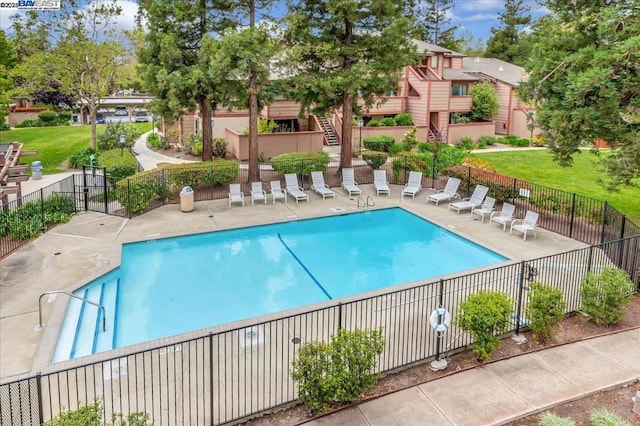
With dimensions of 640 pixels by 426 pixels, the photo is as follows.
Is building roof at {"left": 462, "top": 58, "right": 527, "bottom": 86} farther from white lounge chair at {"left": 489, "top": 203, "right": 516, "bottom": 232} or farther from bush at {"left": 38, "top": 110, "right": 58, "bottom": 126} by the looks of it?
bush at {"left": 38, "top": 110, "right": 58, "bottom": 126}

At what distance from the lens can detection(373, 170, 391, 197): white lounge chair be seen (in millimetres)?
20516

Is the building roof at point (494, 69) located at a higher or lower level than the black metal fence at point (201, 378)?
higher

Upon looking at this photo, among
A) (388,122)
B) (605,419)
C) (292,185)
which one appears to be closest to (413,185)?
(292,185)

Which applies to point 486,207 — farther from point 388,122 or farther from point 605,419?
point 388,122

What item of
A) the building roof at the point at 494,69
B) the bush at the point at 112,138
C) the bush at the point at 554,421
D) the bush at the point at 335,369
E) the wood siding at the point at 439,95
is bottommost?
the bush at the point at 554,421

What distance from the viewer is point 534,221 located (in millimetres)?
14906

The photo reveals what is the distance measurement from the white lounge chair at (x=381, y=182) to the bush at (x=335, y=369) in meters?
13.8

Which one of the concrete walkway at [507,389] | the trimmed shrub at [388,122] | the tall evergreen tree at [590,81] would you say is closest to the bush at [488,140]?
the trimmed shrub at [388,122]

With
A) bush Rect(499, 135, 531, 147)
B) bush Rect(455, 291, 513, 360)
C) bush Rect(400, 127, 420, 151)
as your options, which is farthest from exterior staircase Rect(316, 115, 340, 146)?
bush Rect(455, 291, 513, 360)

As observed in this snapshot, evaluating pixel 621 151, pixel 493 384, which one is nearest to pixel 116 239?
pixel 493 384

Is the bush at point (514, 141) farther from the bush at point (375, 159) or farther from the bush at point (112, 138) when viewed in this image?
the bush at point (112, 138)

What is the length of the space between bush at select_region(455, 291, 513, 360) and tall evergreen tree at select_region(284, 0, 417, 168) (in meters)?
13.4

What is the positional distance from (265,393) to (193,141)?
2380 centimetres

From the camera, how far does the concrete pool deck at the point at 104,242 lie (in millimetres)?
9156
